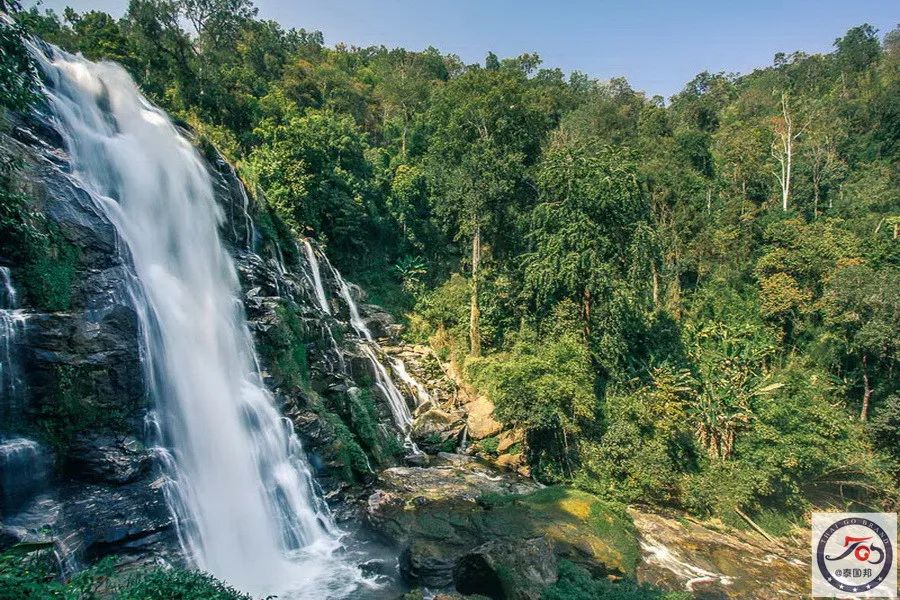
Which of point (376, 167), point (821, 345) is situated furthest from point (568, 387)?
point (376, 167)

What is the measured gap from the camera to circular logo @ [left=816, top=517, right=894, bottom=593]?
14383 mm

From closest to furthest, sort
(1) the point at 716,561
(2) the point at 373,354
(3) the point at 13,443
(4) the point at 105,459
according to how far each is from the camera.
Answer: (3) the point at 13,443 < (4) the point at 105,459 < (1) the point at 716,561 < (2) the point at 373,354

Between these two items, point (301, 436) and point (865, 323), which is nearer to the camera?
point (301, 436)

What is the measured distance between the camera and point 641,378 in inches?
840

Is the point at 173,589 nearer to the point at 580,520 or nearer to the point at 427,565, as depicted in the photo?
the point at 427,565

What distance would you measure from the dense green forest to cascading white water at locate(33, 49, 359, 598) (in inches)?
137

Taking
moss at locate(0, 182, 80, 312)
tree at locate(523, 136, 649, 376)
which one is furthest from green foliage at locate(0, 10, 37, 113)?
tree at locate(523, 136, 649, 376)

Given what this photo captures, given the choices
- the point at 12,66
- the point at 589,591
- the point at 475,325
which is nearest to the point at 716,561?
the point at 589,591

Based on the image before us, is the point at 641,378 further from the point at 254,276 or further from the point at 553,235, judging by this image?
the point at 254,276

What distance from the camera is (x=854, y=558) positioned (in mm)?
14812

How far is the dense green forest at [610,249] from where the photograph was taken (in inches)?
723

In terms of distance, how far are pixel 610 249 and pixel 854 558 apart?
41.4 ft

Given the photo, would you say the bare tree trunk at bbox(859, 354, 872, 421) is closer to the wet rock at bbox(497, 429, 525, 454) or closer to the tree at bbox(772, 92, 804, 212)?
the tree at bbox(772, 92, 804, 212)

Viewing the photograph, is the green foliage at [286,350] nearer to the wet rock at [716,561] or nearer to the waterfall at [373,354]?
the waterfall at [373,354]
